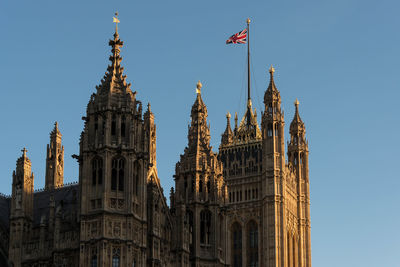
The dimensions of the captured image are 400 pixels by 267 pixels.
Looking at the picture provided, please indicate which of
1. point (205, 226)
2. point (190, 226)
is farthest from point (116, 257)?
point (205, 226)

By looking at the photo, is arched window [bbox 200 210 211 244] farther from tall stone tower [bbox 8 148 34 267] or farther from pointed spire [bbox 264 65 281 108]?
pointed spire [bbox 264 65 281 108]

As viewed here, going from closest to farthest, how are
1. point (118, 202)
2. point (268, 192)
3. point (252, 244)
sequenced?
point (118, 202)
point (268, 192)
point (252, 244)

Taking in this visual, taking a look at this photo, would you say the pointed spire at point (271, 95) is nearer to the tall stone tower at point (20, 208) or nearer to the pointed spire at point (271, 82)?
the pointed spire at point (271, 82)

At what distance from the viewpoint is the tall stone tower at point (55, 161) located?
82.6 m

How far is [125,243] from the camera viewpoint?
64.4 metres

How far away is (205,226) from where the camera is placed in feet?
247

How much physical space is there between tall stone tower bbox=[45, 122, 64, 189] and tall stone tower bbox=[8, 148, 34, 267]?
12265 mm

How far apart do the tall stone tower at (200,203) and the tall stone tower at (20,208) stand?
10450 millimetres

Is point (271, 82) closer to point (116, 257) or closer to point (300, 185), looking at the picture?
point (300, 185)

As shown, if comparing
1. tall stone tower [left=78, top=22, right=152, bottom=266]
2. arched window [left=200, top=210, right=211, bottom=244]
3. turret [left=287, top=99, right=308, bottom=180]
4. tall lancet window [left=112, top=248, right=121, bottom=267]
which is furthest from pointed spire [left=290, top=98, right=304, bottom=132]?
tall lancet window [left=112, top=248, right=121, bottom=267]

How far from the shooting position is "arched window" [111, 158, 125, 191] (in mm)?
65875

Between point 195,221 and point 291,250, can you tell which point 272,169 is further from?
point 195,221

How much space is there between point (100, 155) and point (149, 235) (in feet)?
21.3

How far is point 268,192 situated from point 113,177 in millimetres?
75342
